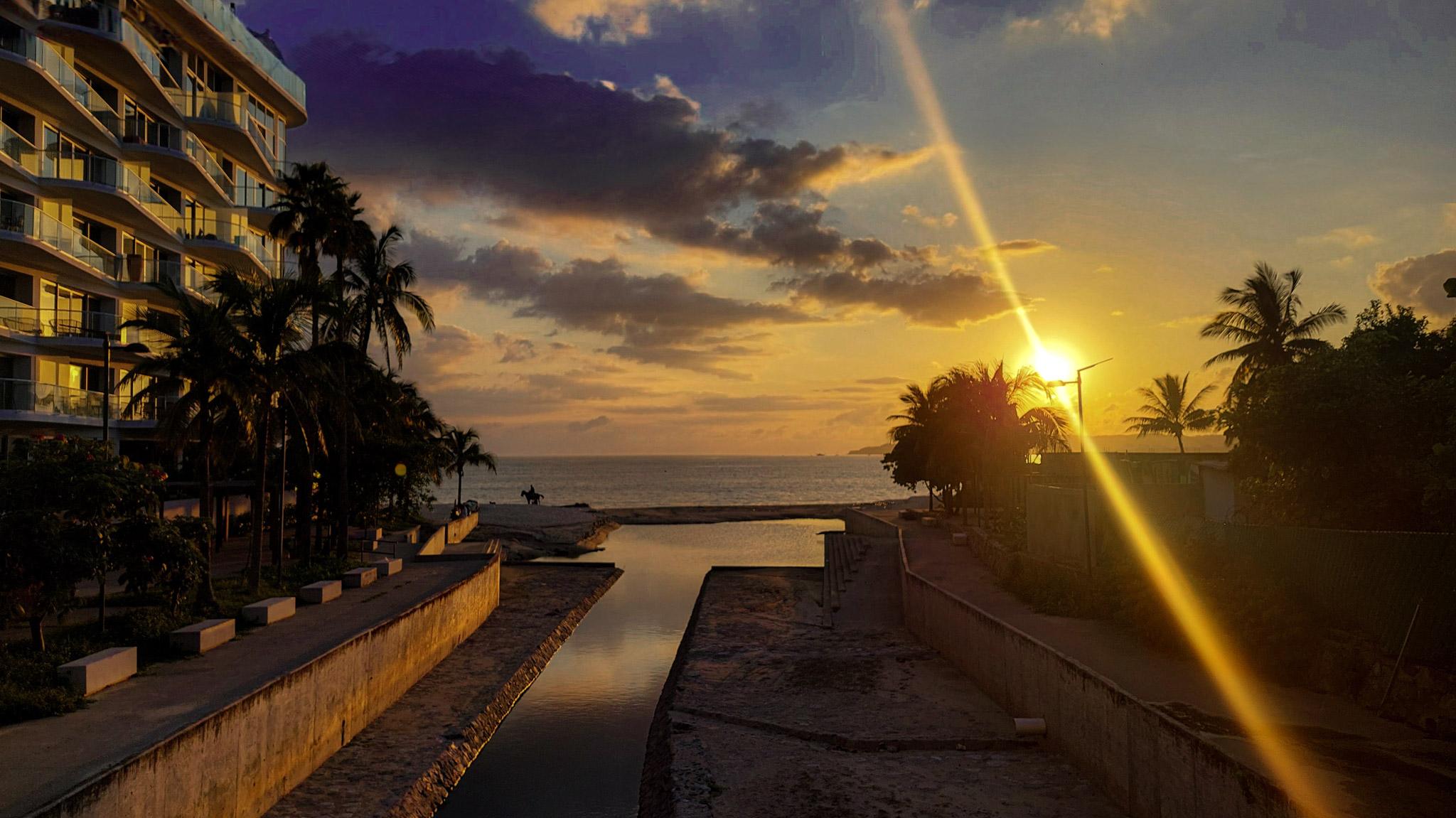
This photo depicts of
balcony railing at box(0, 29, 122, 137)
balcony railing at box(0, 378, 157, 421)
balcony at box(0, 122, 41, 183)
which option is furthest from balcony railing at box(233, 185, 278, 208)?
balcony railing at box(0, 378, 157, 421)

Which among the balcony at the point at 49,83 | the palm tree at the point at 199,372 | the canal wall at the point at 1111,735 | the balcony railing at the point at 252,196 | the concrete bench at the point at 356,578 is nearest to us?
the canal wall at the point at 1111,735

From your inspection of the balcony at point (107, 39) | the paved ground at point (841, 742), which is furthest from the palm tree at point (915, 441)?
the balcony at point (107, 39)

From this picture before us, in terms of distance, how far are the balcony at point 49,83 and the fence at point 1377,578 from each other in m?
44.0

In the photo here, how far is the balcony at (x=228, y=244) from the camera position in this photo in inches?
1789

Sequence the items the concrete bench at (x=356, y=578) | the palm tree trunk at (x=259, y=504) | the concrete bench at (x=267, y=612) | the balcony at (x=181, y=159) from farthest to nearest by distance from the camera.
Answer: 1. the balcony at (x=181, y=159)
2. the concrete bench at (x=356, y=578)
3. the palm tree trunk at (x=259, y=504)
4. the concrete bench at (x=267, y=612)

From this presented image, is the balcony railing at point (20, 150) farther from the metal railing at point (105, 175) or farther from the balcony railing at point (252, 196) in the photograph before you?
the balcony railing at point (252, 196)

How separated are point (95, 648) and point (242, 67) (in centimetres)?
4301

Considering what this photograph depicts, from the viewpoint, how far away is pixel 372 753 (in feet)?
61.7

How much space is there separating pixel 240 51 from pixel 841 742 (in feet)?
164

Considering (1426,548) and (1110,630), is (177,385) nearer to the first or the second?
(1110,630)

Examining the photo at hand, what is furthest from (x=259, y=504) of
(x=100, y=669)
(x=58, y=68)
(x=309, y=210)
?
(x=58, y=68)

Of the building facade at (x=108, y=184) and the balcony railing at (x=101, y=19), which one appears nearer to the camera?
the building facade at (x=108, y=184)

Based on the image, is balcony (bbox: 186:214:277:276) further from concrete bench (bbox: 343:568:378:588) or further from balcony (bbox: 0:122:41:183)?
concrete bench (bbox: 343:568:378:588)

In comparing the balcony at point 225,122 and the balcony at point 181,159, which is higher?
the balcony at point 225,122
